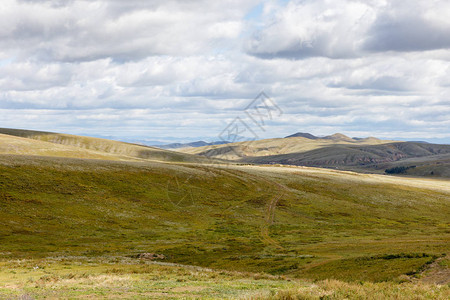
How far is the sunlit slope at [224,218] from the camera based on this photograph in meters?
53.2

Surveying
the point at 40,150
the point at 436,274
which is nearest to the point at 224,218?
the point at 436,274

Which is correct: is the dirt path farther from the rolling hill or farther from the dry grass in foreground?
the dry grass in foreground

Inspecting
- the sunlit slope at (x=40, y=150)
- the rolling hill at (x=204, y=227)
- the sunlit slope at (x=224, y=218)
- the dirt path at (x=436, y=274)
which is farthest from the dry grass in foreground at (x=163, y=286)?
the sunlit slope at (x=40, y=150)

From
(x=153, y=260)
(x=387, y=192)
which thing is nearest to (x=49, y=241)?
(x=153, y=260)

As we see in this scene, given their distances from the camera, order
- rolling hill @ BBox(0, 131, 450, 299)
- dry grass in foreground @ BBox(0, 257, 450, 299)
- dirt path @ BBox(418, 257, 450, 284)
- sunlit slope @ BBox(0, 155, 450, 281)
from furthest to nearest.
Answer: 1. sunlit slope @ BBox(0, 155, 450, 281)
2. rolling hill @ BBox(0, 131, 450, 299)
3. dirt path @ BBox(418, 257, 450, 284)
4. dry grass in foreground @ BBox(0, 257, 450, 299)

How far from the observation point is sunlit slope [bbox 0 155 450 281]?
175 feet

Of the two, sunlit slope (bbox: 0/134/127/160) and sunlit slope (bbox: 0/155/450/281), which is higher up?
sunlit slope (bbox: 0/134/127/160)

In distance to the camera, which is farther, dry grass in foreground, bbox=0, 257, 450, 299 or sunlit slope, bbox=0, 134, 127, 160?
sunlit slope, bbox=0, 134, 127, 160

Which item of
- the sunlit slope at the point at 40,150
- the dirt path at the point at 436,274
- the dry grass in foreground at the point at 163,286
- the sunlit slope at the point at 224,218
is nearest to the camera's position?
the dry grass in foreground at the point at 163,286

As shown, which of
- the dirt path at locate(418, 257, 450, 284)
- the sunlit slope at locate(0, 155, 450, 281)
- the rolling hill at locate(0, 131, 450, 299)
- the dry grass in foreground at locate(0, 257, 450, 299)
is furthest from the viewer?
the sunlit slope at locate(0, 155, 450, 281)

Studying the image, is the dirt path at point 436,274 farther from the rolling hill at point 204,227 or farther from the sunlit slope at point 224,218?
the sunlit slope at point 224,218

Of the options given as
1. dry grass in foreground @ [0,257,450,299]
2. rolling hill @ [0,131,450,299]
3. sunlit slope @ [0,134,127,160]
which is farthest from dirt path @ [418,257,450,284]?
sunlit slope @ [0,134,127,160]

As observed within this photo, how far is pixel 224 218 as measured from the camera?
9688 centimetres

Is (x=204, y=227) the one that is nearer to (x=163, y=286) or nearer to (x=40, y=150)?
(x=163, y=286)
